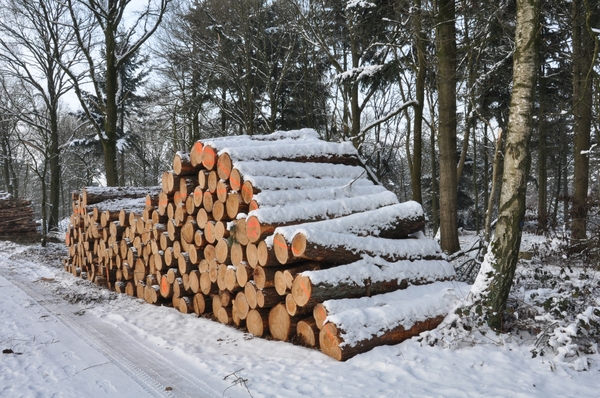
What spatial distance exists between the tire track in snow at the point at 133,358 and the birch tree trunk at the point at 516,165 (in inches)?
129

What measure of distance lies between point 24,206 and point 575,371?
887 inches

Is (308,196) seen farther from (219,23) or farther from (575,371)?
(219,23)

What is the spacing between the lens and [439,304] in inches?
206

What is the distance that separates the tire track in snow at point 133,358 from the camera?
12.9 feet

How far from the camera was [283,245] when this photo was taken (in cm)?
502

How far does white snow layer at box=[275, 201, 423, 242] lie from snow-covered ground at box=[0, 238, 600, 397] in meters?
1.38

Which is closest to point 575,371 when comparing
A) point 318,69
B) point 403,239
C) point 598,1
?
point 403,239

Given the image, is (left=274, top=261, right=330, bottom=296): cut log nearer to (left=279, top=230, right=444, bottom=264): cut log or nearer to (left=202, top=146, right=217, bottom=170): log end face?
(left=279, top=230, right=444, bottom=264): cut log

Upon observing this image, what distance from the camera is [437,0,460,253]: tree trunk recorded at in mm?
9273

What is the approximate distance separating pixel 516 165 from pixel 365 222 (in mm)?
1912

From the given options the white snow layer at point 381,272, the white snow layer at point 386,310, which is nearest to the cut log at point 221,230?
the white snow layer at point 381,272

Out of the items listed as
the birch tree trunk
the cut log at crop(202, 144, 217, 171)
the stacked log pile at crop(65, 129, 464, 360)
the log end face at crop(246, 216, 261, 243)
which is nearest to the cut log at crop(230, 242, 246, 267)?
the stacked log pile at crop(65, 129, 464, 360)

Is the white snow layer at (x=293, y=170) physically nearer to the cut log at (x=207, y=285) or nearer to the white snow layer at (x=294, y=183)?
the white snow layer at (x=294, y=183)

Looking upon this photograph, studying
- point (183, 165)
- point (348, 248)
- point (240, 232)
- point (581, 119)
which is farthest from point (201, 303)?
point (581, 119)
